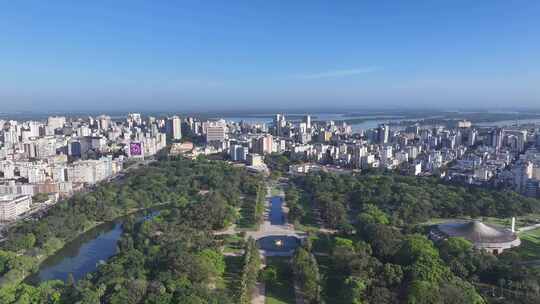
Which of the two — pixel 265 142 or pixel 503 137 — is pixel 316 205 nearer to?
pixel 265 142

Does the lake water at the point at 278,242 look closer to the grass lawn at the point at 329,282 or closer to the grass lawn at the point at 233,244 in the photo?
the grass lawn at the point at 233,244

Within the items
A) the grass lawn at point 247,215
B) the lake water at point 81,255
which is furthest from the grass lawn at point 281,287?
the lake water at point 81,255

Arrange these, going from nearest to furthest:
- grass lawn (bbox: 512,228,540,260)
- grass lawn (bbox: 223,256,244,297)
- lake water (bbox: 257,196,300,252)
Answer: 1. grass lawn (bbox: 223,256,244,297)
2. grass lawn (bbox: 512,228,540,260)
3. lake water (bbox: 257,196,300,252)

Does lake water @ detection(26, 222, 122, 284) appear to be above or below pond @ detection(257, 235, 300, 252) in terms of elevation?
below

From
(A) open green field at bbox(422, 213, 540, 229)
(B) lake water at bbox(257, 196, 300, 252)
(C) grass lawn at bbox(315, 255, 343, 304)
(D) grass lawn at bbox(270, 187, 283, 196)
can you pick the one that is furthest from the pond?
(D) grass lawn at bbox(270, 187, 283, 196)

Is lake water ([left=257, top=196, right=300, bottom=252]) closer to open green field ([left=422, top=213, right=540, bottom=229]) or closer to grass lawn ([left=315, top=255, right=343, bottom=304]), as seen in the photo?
grass lawn ([left=315, top=255, right=343, bottom=304])

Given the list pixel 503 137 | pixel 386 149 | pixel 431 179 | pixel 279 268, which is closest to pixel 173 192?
pixel 279 268
